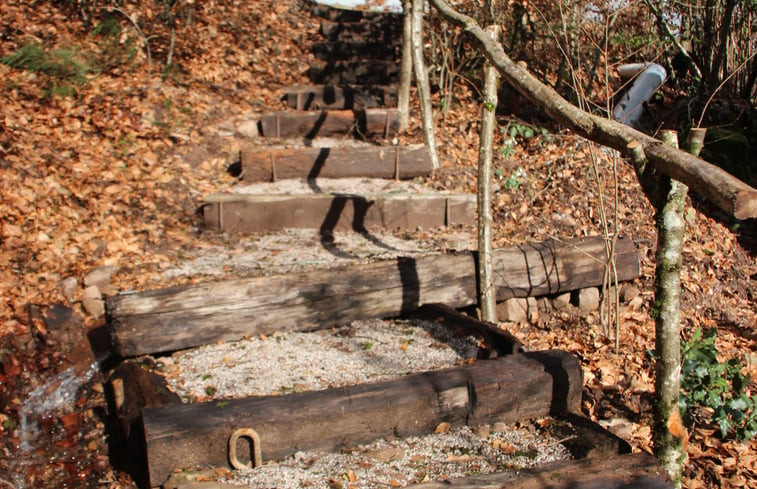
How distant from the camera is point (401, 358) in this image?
409 cm

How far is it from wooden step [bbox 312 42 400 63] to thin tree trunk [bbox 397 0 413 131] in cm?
185

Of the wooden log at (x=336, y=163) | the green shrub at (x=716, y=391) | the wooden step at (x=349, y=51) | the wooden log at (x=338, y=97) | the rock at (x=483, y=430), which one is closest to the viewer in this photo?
the rock at (x=483, y=430)

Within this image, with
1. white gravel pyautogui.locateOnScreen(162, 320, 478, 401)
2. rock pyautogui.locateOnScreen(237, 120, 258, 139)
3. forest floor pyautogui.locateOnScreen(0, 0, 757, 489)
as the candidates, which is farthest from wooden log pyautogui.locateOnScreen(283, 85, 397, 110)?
white gravel pyautogui.locateOnScreen(162, 320, 478, 401)

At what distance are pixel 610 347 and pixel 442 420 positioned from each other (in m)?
2.05

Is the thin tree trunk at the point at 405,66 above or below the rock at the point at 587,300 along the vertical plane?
above

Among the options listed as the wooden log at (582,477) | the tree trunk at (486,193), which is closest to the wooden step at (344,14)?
the tree trunk at (486,193)

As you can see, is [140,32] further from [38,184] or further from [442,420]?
[442,420]

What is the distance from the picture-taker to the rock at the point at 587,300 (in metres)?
5.39

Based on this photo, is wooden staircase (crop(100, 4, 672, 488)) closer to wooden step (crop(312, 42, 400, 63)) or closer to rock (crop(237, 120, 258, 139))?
rock (crop(237, 120, 258, 139))

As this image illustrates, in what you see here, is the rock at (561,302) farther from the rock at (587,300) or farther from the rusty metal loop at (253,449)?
the rusty metal loop at (253,449)

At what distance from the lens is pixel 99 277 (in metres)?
4.95

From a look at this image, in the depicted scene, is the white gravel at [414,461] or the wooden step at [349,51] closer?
the white gravel at [414,461]

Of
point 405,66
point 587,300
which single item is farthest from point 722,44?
point 587,300

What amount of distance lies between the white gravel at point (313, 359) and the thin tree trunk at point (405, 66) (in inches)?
149
